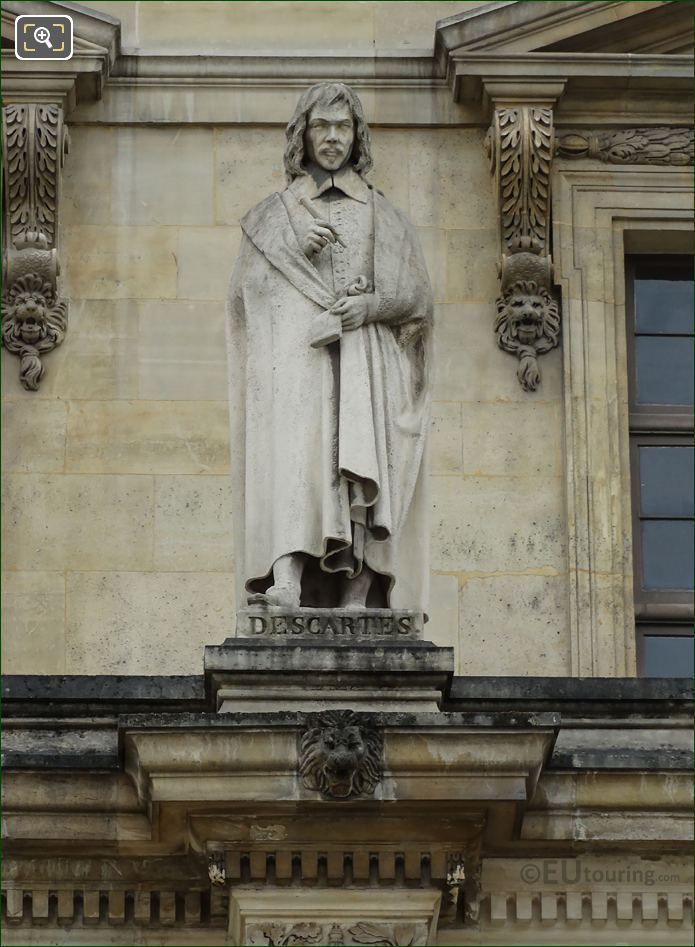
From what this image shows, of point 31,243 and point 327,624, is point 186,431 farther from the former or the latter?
point 327,624

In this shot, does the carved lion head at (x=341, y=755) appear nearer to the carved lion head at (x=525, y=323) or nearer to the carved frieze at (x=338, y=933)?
the carved frieze at (x=338, y=933)

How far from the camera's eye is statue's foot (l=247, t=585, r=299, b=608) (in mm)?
17500

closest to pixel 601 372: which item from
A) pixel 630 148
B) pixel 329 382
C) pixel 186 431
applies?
pixel 630 148

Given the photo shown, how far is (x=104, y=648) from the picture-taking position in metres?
20.0

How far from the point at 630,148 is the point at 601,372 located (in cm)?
125

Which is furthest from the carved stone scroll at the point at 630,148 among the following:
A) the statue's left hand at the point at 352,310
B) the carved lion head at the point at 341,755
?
the carved lion head at the point at 341,755

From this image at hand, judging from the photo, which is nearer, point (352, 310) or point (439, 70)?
point (352, 310)

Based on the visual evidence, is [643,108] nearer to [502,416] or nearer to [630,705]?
[502,416]

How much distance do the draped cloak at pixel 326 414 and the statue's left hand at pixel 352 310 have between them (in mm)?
49

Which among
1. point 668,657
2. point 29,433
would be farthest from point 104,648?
point 668,657

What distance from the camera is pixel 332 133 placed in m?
18.4

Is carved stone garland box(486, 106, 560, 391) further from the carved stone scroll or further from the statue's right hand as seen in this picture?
the statue's right hand

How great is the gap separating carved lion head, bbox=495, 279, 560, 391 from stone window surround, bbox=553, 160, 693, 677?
0.11m

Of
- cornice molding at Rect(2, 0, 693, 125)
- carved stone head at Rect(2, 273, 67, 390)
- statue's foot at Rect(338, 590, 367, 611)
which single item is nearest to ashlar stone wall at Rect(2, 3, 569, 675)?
carved stone head at Rect(2, 273, 67, 390)
